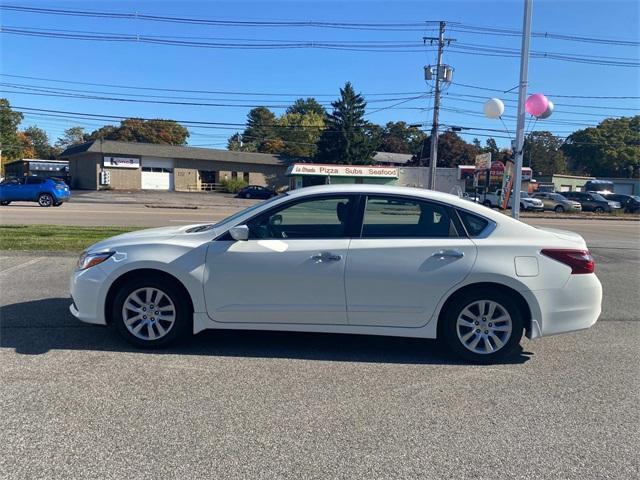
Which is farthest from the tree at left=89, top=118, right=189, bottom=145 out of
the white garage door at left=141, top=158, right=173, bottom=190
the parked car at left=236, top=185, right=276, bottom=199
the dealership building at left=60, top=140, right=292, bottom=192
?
the parked car at left=236, top=185, right=276, bottom=199

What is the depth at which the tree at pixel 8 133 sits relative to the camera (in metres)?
77.6

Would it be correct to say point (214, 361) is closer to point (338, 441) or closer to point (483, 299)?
point (338, 441)

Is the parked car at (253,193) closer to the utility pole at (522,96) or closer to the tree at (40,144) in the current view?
the utility pole at (522,96)

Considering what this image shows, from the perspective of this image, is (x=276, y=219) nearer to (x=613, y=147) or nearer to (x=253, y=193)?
(x=253, y=193)

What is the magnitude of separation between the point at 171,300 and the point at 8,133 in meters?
90.3

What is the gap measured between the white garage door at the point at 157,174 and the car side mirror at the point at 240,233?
58.1m

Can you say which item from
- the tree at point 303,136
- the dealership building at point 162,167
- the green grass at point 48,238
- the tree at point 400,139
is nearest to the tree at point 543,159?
the tree at point 400,139

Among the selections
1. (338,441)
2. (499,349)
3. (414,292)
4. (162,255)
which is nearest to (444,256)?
(414,292)

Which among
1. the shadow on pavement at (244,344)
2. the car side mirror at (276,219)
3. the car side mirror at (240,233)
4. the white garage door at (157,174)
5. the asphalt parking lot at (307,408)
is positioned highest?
the white garage door at (157,174)

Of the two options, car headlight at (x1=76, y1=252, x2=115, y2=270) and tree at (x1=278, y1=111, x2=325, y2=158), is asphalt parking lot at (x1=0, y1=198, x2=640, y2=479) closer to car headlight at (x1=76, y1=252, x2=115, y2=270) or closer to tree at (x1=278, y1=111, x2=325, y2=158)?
car headlight at (x1=76, y1=252, x2=115, y2=270)

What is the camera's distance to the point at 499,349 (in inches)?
185

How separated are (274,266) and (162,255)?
1.02 meters

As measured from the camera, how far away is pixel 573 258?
15.4 feet

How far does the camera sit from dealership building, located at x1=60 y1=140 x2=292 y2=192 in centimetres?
5678
